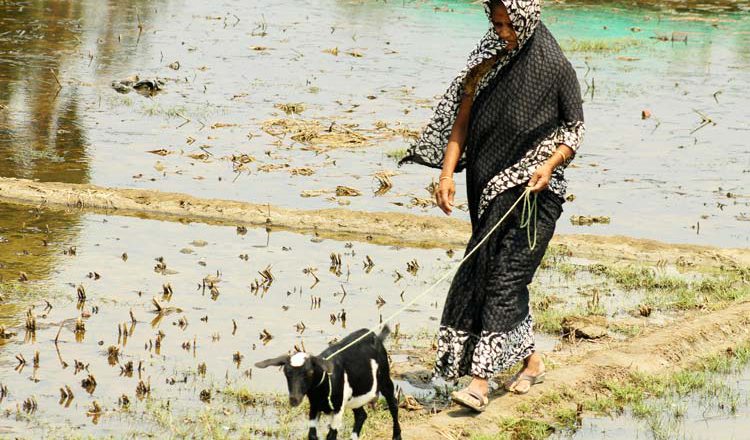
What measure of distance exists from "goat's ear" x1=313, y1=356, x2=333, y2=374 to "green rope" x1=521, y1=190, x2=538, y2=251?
4.12ft

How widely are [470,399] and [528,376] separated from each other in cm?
52

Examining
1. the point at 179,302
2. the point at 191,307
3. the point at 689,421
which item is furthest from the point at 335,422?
the point at 179,302

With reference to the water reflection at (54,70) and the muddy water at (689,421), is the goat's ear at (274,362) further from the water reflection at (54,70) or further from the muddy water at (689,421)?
the water reflection at (54,70)

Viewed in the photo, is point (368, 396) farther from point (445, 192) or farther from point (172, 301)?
point (172, 301)

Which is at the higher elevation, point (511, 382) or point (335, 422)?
point (335, 422)

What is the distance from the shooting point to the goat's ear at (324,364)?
4.58 meters

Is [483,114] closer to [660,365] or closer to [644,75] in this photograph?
[660,365]

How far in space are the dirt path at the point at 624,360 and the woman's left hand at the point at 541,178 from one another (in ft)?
3.49

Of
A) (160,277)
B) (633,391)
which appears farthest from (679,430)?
(160,277)

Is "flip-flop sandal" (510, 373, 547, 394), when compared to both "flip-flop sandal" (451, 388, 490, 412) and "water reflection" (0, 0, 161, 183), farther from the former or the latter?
"water reflection" (0, 0, 161, 183)

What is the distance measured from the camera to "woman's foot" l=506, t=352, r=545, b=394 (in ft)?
19.0

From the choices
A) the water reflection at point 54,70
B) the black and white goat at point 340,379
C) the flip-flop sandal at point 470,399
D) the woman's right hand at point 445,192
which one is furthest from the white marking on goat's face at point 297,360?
the water reflection at point 54,70

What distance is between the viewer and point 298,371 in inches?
177

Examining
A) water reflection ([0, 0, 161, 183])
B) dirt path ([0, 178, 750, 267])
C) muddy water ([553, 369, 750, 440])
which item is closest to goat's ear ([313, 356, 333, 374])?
muddy water ([553, 369, 750, 440])
